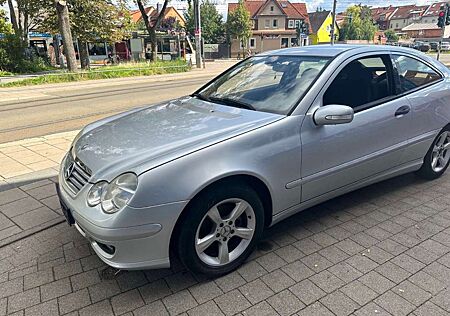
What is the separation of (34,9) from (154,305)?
26.7 metres

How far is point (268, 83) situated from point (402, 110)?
1360mm

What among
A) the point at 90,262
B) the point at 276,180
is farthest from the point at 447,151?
the point at 90,262

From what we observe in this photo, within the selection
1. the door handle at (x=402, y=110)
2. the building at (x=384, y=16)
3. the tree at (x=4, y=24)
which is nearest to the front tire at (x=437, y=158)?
the door handle at (x=402, y=110)

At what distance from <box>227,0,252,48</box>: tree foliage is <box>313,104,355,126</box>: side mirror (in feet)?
171

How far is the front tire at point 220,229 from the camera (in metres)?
2.29

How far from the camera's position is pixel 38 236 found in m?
3.15

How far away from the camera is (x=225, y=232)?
251 cm

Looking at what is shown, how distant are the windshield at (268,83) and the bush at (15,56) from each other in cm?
2365

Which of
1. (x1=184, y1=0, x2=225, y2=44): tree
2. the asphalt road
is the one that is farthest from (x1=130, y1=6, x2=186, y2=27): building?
the asphalt road

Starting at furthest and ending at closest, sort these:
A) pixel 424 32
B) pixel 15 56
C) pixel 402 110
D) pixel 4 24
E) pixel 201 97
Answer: pixel 424 32 → pixel 4 24 → pixel 15 56 → pixel 201 97 → pixel 402 110

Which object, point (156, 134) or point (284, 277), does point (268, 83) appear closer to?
point (156, 134)

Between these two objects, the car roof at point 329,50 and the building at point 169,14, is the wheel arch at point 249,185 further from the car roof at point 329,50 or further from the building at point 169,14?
the building at point 169,14

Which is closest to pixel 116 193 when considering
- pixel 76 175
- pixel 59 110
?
pixel 76 175

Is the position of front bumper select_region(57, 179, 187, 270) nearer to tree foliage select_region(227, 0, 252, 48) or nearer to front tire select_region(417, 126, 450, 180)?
front tire select_region(417, 126, 450, 180)
